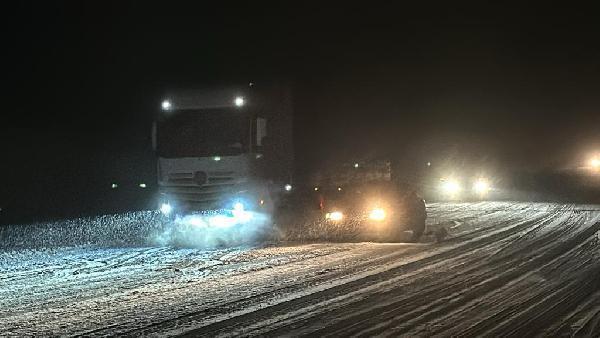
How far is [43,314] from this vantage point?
8.59m

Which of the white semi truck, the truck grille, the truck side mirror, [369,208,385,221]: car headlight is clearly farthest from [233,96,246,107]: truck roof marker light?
[369,208,385,221]: car headlight

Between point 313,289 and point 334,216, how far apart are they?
8846 millimetres

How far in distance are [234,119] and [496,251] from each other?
317 inches

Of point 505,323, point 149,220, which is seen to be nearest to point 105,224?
point 149,220

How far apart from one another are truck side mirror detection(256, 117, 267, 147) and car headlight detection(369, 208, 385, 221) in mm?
3528

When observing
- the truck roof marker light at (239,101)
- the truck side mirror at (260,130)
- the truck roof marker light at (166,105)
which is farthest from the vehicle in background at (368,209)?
the truck roof marker light at (166,105)

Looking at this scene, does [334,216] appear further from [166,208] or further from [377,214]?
[166,208]

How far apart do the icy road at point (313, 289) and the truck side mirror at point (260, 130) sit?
12.7 ft

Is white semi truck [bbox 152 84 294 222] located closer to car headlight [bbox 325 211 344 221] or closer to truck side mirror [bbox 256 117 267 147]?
truck side mirror [bbox 256 117 267 147]

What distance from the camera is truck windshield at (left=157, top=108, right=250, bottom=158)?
19.1 meters

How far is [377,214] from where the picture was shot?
18.1m

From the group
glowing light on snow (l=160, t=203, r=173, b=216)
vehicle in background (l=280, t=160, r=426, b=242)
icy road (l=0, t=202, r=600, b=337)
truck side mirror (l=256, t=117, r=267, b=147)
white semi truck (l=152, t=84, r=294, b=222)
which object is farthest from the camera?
glowing light on snow (l=160, t=203, r=173, b=216)

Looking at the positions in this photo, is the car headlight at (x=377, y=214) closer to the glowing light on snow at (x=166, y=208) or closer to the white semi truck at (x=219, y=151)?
the white semi truck at (x=219, y=151)

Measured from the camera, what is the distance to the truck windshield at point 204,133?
19062 mm
